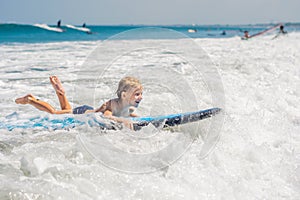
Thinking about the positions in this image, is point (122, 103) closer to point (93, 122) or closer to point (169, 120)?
point (93, 122)

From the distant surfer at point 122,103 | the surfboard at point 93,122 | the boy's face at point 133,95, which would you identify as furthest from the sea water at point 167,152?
the boy's face at point 133,95

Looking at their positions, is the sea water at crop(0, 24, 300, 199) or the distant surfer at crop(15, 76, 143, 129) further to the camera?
the distant surfer at crop(15, 76, 143, 129)

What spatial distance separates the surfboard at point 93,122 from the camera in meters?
3.75

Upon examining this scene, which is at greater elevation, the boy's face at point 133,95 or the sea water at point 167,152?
the boy's face at point 133,95

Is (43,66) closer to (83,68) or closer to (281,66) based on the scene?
(83,68)

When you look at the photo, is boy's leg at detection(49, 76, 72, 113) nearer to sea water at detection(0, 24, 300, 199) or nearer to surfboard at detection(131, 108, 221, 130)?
sea water at detection(0, 24, 300, 199)

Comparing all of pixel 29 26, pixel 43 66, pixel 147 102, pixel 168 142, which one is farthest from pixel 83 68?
pixel 29 26

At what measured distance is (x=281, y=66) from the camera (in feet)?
30.6

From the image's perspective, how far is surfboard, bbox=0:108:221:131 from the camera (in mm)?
3746

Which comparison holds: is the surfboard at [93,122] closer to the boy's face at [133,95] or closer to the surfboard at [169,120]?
the surfboard at [169,120]

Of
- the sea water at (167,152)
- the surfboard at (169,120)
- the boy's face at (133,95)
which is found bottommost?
the sea water at (167,152)

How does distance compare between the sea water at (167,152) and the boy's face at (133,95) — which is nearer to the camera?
the sea water at (167,152)

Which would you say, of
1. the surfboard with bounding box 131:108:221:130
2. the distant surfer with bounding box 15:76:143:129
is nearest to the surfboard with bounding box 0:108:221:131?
the surfboard with bounding box 131:108:221:130

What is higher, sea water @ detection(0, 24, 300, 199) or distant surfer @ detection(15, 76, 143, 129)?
distant surfer @ detection(15, 76, 143, 129)
